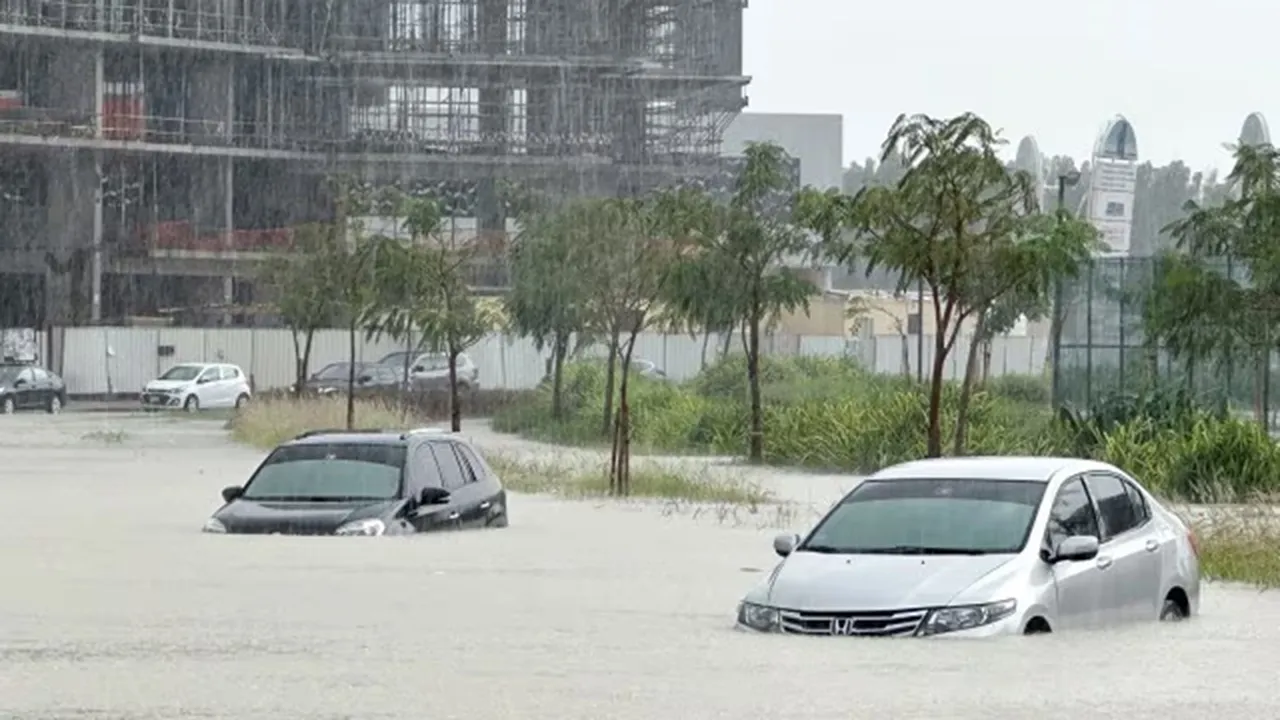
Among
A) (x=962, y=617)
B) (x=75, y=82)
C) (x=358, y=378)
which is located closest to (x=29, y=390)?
(x=358, y=378)

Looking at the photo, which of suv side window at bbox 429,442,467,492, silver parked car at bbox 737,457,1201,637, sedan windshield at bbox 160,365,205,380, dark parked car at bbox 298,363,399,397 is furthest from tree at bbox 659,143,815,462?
sedan windshield at bbox 160,365,205,380

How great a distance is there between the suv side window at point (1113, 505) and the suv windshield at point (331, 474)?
8.19m

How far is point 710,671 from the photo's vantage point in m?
13.0

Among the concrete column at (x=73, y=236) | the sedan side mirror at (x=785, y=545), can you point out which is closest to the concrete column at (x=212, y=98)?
the concrete column at (x=73, y=236)

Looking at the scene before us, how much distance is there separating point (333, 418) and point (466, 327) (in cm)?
544

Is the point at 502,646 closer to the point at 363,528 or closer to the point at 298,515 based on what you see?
the point at 363,528

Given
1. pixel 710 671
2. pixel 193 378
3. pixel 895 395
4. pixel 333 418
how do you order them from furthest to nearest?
1. pixel 193 378
2. pixel 333 418
3. pixel 895 395
4. pixel 710 671

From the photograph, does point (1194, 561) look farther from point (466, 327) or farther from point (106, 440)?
point (106, 440)

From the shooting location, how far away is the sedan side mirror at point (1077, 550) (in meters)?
14.7

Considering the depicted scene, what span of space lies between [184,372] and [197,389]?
52.9 inches

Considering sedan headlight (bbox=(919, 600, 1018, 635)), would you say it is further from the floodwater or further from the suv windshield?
the suv windshield

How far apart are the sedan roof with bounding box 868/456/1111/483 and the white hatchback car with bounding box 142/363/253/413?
178 ft

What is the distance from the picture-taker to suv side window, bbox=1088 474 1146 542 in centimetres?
1580

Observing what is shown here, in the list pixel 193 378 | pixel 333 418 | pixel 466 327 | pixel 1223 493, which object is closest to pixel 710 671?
pixel 1223 493
